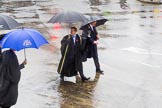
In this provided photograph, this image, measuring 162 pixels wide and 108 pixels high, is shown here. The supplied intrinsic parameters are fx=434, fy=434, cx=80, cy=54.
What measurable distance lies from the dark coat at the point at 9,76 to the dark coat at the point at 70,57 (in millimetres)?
3791

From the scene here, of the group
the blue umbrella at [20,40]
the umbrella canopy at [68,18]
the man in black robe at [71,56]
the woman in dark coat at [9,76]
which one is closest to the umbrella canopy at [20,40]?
the blue umbrella at [20,40]

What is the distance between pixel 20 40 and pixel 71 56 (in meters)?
3.66

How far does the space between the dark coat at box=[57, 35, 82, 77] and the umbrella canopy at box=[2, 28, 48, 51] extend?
10.1ft

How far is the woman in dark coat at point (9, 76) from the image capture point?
7.37 meters

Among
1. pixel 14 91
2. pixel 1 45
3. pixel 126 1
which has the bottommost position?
pixel 126 1

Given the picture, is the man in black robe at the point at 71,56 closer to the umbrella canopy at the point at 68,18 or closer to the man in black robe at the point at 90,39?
the umbrella canopy at the point at 68,18

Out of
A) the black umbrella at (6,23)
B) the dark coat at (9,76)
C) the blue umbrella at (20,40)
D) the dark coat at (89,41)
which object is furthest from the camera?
the dark coat at (89,41)

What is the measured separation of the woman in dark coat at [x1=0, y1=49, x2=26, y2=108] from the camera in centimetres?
737

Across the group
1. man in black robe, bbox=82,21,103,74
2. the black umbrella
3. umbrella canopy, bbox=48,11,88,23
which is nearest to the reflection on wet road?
man in black robe, bbox=82,21,103,74

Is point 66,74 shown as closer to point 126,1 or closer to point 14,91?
point 14,91

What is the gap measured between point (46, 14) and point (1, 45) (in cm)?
1922

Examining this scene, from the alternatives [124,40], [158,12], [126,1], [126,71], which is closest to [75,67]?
[126,71]

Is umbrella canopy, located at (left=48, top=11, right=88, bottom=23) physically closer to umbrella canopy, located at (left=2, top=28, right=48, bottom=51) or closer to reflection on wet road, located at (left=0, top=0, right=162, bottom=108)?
reflection on wet road, located at (left=0, top=0, right=162, bottom=108)

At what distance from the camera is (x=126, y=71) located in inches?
511
